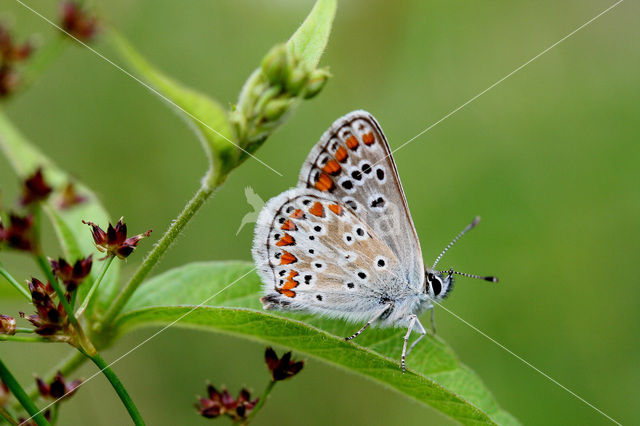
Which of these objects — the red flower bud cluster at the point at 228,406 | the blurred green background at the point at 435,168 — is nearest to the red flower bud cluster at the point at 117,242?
the red flower bud cluster at the point at 228,406

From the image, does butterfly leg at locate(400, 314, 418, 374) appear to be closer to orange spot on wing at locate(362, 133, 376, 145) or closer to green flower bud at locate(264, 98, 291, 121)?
orange spot on wing at locate(362, 133, 376, 145)

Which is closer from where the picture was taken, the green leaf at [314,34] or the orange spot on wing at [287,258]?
the green leaf at [314,34]

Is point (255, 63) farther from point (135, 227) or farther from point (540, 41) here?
point (540, 41)

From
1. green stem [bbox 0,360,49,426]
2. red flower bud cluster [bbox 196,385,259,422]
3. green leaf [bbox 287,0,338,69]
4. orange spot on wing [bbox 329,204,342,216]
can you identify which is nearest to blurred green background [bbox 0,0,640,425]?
orange spot on wing [bbox 329,204,342,216]

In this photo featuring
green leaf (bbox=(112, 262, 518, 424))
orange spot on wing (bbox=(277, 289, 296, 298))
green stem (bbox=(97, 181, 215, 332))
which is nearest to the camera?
green stem (bbox=(97, 181, 215, 332))

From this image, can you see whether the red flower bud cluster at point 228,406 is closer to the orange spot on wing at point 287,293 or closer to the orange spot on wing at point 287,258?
the orange spot on wing at point 287,293

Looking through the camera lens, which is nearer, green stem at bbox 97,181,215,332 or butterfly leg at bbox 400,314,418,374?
green stem at bbox 97,181,215,332

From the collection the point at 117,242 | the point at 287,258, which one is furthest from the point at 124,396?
the point at 287,258
